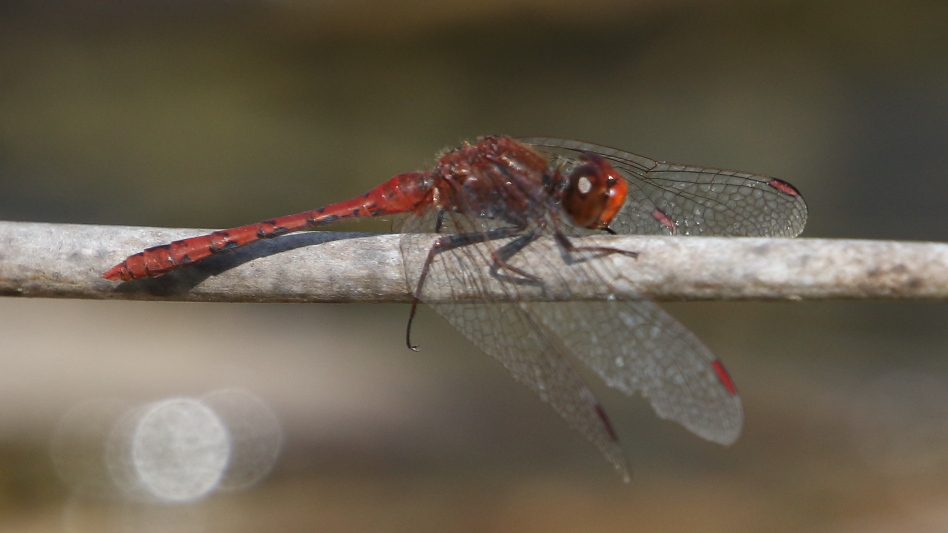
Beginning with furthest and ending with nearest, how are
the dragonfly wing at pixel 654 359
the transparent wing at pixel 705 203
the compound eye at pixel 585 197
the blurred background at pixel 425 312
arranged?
the blurred background at pixel 425 312 → the transparent wing at pixel 705 203 → the compound eye at pixel 585 197 → the dragonfly wing at pixel 654 359

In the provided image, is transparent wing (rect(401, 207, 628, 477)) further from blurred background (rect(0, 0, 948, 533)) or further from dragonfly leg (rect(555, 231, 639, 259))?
blurred background (rect(0, 0, 948, 533))

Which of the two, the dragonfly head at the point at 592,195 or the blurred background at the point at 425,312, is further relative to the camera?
the blurred background at the point at 425,312

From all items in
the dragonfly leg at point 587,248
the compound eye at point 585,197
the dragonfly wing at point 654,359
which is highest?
the compound eye at point 585,197

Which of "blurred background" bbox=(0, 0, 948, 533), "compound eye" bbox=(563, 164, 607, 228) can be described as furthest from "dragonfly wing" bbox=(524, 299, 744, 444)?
"blurred background" bbox=(0, 0, 948, 533)

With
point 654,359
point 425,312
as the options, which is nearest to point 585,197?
point 654,359

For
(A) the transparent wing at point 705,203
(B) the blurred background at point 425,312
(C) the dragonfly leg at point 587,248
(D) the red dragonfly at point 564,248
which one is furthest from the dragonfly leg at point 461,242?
(B) the blurred background at point 425,312

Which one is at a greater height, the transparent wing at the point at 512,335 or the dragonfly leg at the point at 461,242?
the dragonfly leg at the point at 461,242

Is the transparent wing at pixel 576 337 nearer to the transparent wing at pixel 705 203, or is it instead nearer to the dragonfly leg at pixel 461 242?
the dragonfly leg at pixel 461 242
